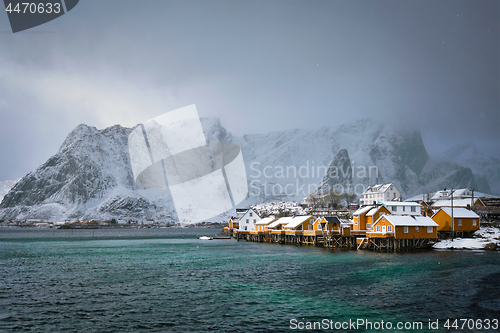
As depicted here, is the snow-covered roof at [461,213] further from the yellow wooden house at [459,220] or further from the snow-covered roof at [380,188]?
the snow-covered roof at [380,188]

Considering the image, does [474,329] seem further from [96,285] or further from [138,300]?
[96,285]

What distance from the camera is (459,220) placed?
7462 cm

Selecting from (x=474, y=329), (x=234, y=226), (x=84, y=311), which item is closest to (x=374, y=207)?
(x=474, y=329)

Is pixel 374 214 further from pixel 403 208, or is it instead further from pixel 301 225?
pixel 301 225

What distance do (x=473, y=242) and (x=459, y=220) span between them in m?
8.91

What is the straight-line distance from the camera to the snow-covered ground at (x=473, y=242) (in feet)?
213

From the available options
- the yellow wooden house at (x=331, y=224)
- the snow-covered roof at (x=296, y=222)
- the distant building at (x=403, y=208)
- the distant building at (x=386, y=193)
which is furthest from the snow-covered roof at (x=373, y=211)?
the distant building at (x=386, y=193)

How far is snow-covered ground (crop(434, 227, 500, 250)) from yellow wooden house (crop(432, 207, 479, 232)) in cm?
217

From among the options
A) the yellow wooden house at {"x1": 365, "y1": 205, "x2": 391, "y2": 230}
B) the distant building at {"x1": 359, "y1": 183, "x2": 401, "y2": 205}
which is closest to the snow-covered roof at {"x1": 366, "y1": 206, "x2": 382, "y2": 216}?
the yellow wooden house at {"x1": 365, "y1": 205, "x2": 391, "y2": 230}

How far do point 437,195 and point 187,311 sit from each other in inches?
5610

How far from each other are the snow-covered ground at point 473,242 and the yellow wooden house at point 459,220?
7.12ft

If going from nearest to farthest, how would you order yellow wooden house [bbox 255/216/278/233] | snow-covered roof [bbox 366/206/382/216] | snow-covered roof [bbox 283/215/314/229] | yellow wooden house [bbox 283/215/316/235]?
snow-covered roof [bbox 366/206/382/216]
yellow wooden house [bbox 283/215/316/235]
snow-covered roof [bbox 283/215/314/229]
yellow wooden house [bbox 255/216/278/233]

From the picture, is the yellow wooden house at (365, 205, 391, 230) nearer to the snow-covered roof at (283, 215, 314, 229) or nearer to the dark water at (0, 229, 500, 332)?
the snow-covered roof at (283, 215, 314, 229)

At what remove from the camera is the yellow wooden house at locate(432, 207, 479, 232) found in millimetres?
74562
